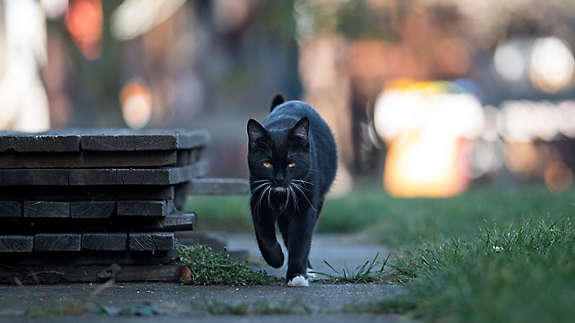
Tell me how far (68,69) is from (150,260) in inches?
456

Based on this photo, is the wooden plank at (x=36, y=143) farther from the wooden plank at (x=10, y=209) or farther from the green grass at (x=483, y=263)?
the green grass at (x=483, y=263)

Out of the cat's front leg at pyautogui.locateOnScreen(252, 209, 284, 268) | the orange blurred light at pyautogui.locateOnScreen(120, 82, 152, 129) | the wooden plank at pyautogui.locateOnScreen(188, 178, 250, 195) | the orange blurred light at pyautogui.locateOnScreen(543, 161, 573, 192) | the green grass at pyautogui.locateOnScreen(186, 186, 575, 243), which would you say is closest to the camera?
the cat's front leg at pyautogui.locateOnScreen(252, 209, 284, 268)

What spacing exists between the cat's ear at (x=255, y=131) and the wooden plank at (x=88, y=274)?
0.87 meters

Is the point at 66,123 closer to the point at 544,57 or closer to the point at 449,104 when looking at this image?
the point at 449,104

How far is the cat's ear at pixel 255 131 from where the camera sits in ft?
→ 15.2

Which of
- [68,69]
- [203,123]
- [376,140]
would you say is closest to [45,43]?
[68,69]

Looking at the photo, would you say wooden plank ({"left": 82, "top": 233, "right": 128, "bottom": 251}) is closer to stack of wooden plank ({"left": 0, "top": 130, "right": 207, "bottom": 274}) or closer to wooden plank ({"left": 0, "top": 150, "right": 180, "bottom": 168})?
stack of wooden plank ({"left": 0, "top": 130, "right": 207, "bottom": 274})

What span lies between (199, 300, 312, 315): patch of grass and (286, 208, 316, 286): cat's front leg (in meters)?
0.77

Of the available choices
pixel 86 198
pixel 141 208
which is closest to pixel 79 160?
pixel 86 198

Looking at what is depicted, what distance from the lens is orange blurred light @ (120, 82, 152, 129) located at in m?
17.4

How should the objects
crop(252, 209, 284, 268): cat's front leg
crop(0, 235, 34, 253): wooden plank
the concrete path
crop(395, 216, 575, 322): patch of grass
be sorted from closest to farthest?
crop(395, 216, 575, 322): patch of grass → the concrete path → crop(0, 235, 34, 253): wooden plank → crop(252, 209, 284, 268): cat's front leg

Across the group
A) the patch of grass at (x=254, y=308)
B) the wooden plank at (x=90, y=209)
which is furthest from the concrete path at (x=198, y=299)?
the wooden plank at (x=90, y=209)

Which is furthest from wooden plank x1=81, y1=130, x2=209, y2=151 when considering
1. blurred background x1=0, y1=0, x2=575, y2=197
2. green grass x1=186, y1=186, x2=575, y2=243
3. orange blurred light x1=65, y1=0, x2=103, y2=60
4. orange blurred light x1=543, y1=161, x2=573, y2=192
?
orange blurred light x1=543, y1=161, x2=573, y2=192

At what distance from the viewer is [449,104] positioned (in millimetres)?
14477
